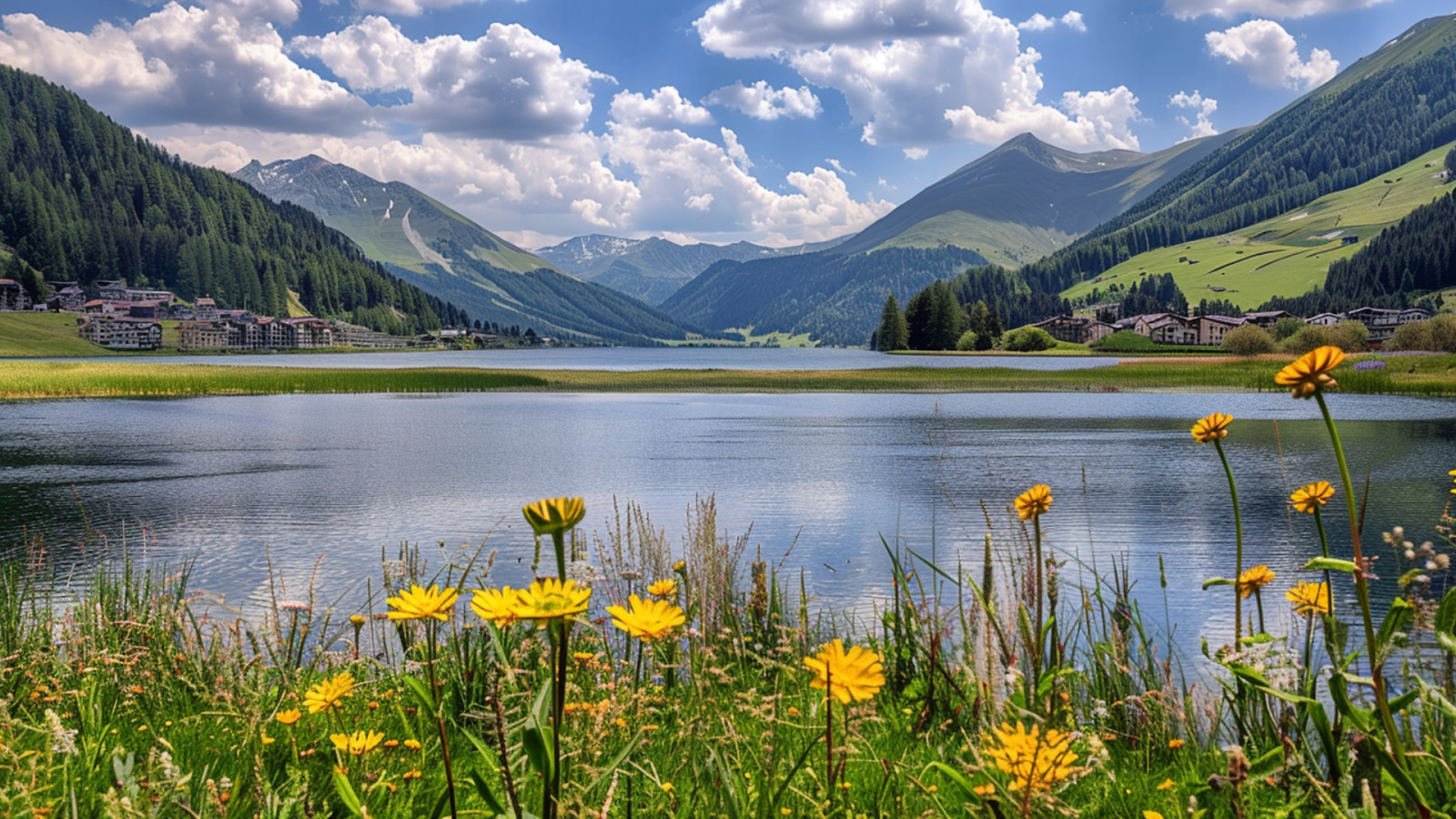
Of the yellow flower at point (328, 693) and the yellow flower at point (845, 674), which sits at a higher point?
the yellow flower at point (845, 674)

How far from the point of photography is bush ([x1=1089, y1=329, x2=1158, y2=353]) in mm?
172000

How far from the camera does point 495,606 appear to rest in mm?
1662

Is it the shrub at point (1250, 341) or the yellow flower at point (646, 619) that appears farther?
the shrub at point (1250, 341)

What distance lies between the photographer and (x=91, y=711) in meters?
4.11

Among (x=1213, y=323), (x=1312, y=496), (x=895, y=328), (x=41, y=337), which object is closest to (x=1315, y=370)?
(x=1312, y=496)

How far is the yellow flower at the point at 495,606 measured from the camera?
5.07 ft

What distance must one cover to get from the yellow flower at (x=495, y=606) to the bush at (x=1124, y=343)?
184351 mm

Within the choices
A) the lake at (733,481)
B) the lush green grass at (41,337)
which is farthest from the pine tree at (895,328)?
the lush green grass at (41,337)

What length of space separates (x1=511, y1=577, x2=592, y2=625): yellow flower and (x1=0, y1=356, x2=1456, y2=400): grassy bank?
6929 centimetres

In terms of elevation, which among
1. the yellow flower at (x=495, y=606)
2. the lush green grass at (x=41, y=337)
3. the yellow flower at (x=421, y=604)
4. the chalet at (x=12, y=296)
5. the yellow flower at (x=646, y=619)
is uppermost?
the chalet at (x=12, y=296)

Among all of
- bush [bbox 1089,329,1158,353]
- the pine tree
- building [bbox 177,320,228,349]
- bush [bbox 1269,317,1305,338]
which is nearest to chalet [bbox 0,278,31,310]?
building [bbox 177,320,228,349]

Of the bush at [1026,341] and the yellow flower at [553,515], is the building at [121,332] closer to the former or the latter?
the bush at [1026,341]

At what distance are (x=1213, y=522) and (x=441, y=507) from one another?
708 inches

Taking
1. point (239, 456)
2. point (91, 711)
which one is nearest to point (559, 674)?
point (91, 711)
